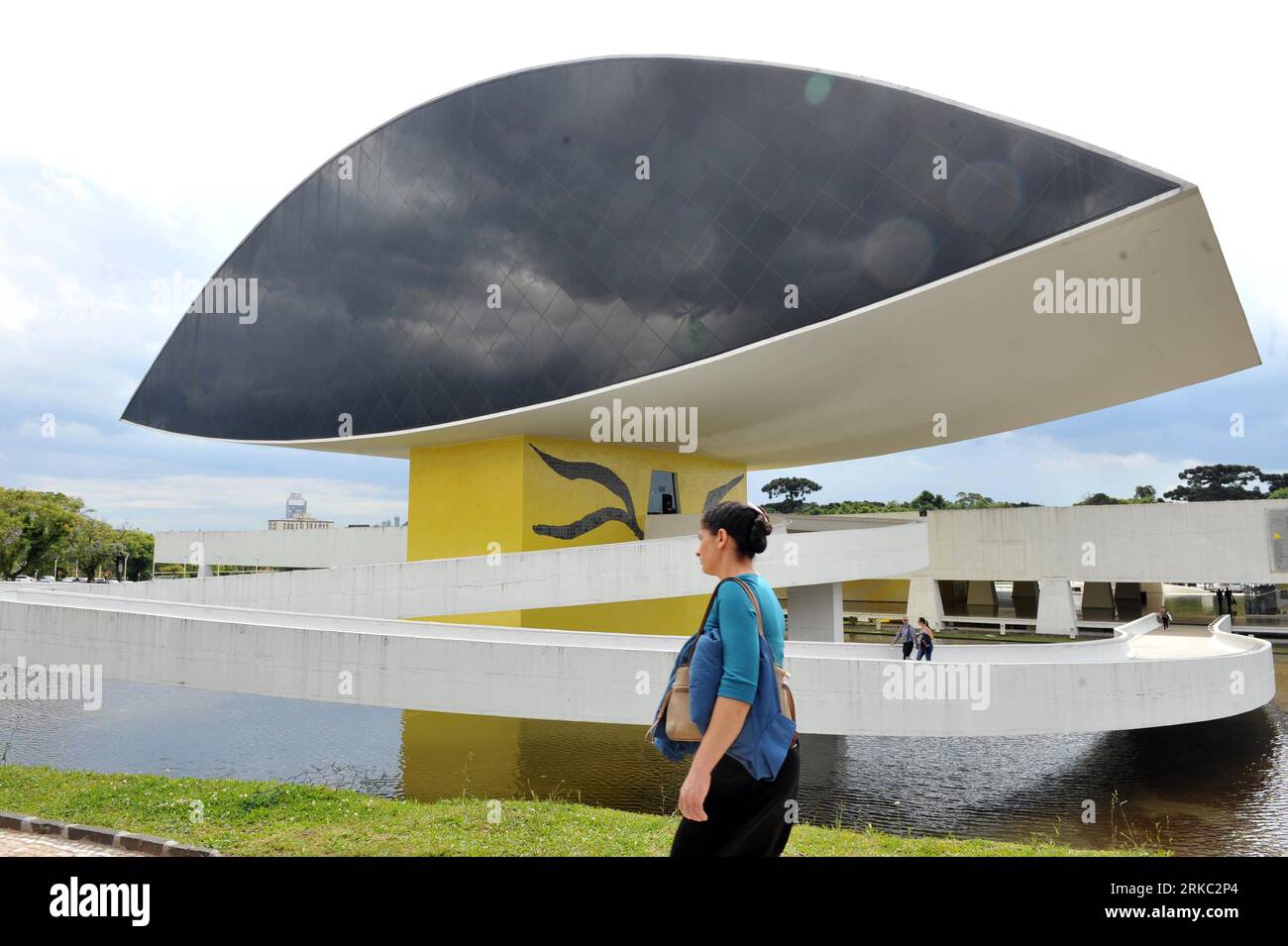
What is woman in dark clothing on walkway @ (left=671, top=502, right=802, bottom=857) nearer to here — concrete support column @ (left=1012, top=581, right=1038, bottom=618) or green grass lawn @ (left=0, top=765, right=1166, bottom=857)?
→ green grass lawn @ (left=0, top=765, right=1166, bottom=857)

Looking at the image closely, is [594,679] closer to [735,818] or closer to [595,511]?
[735,818]

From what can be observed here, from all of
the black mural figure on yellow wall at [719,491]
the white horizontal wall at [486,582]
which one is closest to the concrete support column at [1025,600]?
the black mural figure on yellow wall at [719,491]

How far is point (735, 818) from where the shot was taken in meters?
2.68

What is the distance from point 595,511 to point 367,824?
583 inches

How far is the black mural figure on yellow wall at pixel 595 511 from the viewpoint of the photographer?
20531mm

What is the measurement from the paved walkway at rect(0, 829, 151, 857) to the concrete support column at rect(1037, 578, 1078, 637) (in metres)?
30.2

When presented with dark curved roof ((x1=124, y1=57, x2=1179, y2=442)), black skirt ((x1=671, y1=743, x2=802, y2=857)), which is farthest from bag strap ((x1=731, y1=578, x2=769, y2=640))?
dark curved roof ((x1=124, y1=57, x2=1179, y2=442))

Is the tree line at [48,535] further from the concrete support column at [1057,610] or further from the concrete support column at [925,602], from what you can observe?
the concrete support column at [1057,610]

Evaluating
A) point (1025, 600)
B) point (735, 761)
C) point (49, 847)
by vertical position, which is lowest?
point (1025, 600)

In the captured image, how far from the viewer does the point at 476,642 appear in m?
10.3

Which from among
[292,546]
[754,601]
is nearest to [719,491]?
[292,546]

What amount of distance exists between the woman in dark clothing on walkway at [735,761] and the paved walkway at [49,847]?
4995 mm
